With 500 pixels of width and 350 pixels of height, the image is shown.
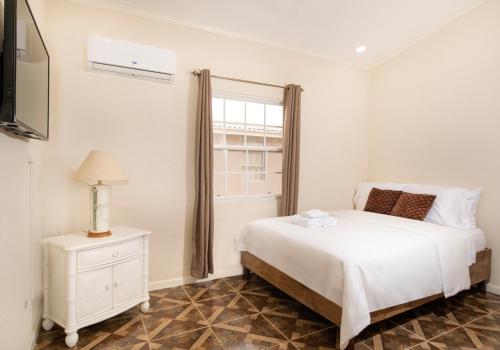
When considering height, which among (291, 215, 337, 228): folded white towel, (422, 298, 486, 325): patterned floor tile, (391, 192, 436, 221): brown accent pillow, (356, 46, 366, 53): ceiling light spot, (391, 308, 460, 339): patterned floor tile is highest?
(356, 46, 366, 53): ceiling light spot

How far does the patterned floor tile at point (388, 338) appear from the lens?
79.5 inches

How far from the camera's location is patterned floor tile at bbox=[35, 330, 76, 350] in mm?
1971

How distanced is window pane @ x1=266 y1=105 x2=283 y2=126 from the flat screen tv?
95.9 inches

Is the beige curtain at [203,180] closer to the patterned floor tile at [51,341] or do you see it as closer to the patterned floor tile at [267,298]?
the patterned floor tile at [267,298]

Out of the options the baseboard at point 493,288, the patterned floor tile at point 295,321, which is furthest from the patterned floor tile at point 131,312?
the baseboard at point 493,288

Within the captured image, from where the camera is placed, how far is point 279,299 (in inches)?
107

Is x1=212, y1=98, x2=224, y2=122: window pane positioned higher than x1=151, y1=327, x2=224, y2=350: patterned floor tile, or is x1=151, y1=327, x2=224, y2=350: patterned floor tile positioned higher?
x1=212, y1=98, x2=224, y2=122: window pane

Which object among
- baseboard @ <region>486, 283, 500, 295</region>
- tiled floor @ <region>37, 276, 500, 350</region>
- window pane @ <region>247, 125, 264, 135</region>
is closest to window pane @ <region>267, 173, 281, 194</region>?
window pane @ <region>247, 125, 264, 135</region>

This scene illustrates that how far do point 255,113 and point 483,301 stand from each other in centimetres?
302

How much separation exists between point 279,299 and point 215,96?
7.34 ft

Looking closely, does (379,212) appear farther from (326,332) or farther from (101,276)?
(101,276)

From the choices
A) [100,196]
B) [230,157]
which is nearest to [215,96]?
[230,157]

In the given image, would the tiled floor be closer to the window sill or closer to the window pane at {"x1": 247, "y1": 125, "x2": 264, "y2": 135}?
the window sill

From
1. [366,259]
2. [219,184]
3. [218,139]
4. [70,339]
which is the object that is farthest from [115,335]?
[218,139]
